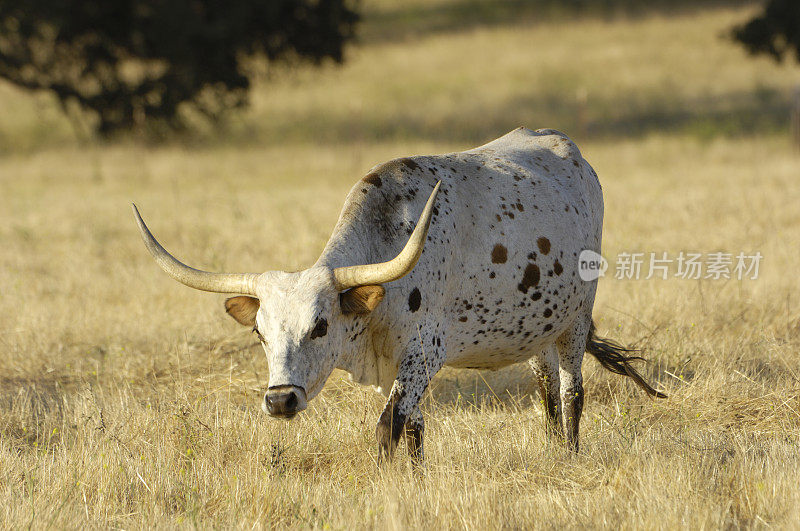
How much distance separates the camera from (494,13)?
38.9 m

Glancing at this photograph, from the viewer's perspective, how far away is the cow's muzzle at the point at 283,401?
12.6 feet

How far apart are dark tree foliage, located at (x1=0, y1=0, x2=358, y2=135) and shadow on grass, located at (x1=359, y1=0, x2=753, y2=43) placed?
45.2 ft

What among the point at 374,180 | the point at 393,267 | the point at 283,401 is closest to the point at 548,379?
the point at 374,180

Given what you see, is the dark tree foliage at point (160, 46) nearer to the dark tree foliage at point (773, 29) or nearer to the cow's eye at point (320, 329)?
the dark tree foliage at point (773, 29)

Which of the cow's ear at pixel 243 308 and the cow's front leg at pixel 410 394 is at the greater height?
the cow's ear at pixel 243 308

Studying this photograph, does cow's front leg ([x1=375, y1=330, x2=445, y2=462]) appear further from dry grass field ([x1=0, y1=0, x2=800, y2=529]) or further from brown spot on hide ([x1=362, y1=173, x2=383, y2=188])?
brown spot on hide ([x1=362, y1=173, x2=383, y2=188])

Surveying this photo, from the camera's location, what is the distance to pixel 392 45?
118 feet

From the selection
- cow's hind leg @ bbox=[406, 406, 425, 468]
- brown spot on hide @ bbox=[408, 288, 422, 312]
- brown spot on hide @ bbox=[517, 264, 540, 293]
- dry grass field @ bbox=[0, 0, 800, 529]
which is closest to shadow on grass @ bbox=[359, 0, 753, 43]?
dry grass field @ bbox=[0, 0, 800, 529]

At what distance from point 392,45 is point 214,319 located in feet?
98.7

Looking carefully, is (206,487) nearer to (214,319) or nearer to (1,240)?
(214,319)

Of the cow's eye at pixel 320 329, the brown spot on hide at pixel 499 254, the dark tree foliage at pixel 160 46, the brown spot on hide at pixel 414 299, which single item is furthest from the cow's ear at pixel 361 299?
the dark tree foliage at pixel 160 46

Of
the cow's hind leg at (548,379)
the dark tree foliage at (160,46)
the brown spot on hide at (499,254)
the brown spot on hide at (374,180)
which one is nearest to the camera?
the brown spot on hide at (374,180)

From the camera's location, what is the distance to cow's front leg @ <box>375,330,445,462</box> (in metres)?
4.36

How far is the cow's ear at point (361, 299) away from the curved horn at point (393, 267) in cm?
3
